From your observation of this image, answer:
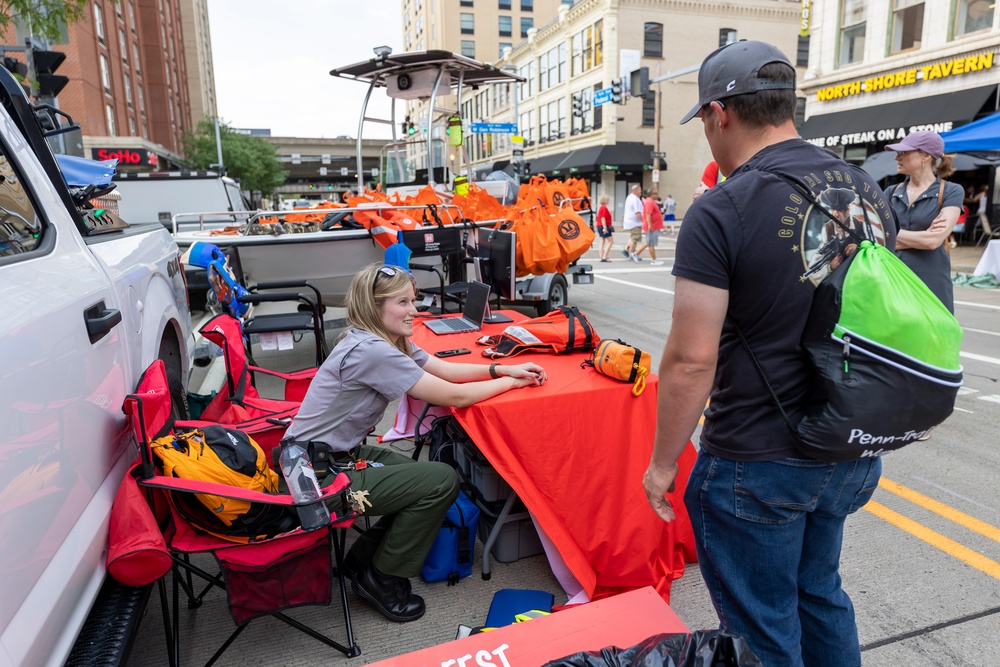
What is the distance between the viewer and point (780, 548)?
1719 millimetres

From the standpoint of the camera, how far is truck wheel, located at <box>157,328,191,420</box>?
11.1 ft

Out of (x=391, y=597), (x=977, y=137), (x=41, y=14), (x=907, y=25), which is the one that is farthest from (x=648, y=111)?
(x=391, y=597)

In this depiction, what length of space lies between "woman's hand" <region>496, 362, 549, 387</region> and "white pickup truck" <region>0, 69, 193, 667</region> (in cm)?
151

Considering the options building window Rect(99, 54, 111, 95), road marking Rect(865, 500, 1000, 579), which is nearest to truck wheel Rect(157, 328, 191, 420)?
road marking Rect(865, 500, 1000, 579)

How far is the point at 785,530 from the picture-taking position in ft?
5.62

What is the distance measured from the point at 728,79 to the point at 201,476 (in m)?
2.09

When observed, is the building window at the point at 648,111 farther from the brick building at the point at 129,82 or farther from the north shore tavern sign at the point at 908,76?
the brick building at the point at 129,82

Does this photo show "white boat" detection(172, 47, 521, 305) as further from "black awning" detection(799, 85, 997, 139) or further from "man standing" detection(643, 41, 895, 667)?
"black awning" detection(799, 85, 997, 139)

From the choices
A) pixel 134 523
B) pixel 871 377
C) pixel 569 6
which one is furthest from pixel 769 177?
pixel 569 6

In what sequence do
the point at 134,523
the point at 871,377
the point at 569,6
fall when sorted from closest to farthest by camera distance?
the point at 871,377 → the point at 134,523 → the point at 569,6

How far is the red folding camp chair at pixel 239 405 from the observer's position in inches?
131

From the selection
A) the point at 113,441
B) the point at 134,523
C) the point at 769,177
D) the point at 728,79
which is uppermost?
the point at 728,79

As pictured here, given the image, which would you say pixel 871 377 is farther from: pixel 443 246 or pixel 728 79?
pixel 443 246

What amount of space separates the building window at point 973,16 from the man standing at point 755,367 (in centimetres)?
1981
